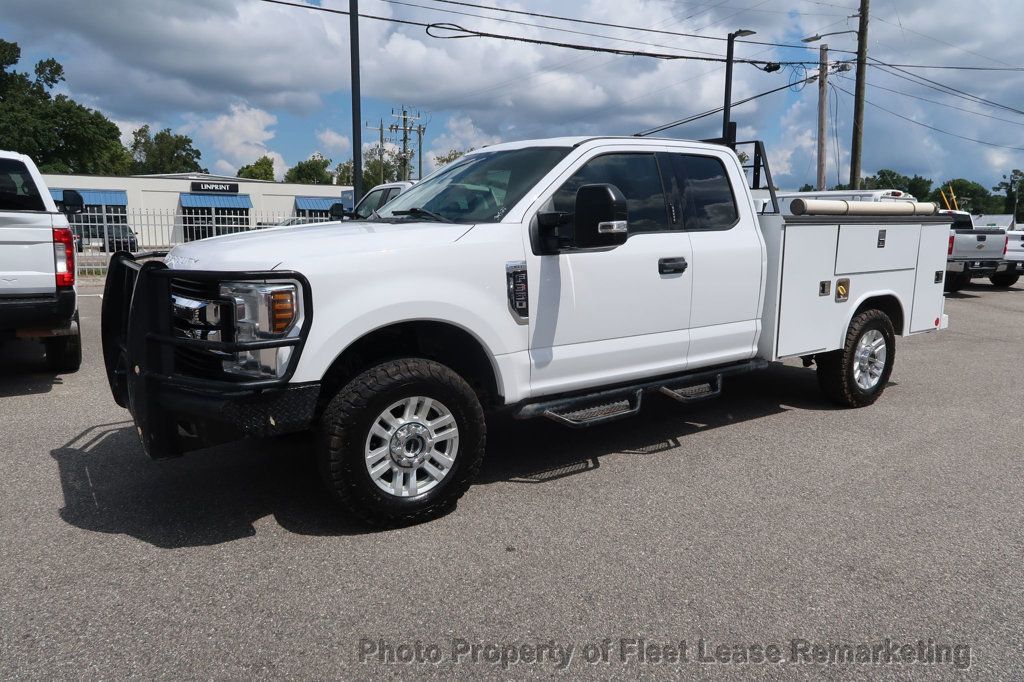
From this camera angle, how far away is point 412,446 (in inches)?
154

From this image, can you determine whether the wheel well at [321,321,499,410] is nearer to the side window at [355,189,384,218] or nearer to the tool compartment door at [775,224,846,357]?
the tool compartment door at [775,224,846,357]

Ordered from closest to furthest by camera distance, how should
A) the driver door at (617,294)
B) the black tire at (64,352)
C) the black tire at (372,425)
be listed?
the black tire at (372,425)
the driver door at (617,294)
the black tire at (64,352)

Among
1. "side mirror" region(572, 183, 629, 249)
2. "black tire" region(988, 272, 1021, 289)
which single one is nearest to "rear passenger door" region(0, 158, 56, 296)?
"side mirror" region(572, 183, 629, 249)

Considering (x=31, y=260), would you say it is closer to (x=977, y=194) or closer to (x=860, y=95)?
(x=860, y=95)

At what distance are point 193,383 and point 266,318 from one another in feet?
1.54

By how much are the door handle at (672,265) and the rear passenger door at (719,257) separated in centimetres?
12

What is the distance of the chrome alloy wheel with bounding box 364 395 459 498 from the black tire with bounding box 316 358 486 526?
0.03 m

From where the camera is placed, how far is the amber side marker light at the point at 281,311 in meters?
3.46

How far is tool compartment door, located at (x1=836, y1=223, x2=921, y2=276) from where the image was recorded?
6031 millimetres

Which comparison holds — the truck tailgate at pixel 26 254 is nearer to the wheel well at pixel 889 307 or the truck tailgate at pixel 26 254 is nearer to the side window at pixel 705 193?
the side window at pixel 705 193

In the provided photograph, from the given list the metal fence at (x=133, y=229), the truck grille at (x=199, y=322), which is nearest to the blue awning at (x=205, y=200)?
the metal fence at (x=133, y=229)

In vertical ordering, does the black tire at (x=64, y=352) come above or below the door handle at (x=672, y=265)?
below

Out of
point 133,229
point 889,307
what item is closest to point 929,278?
point 889,307

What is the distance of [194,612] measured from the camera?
3.11 meters
